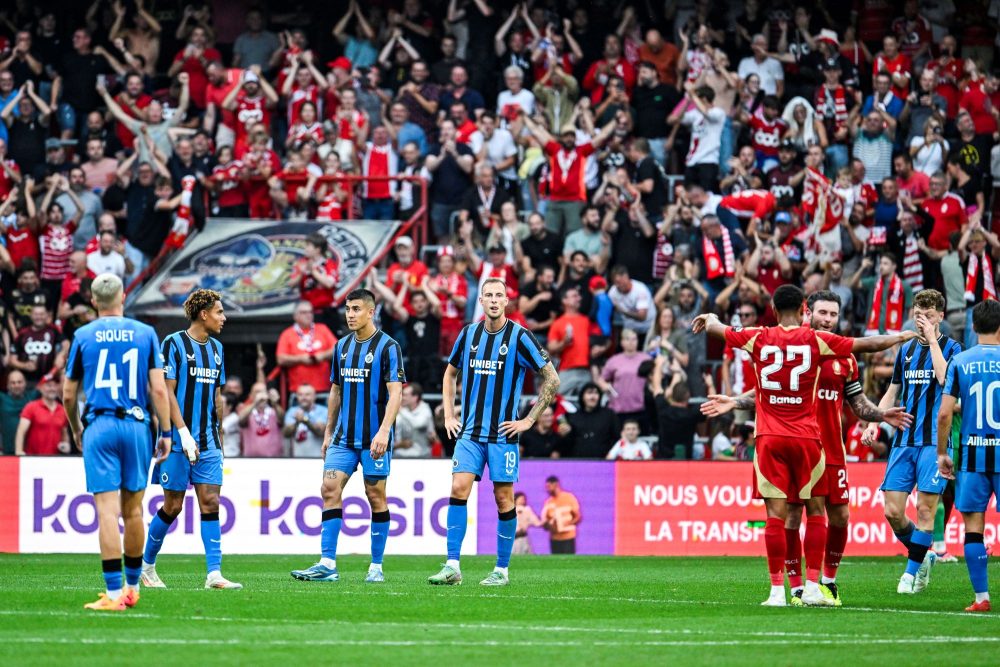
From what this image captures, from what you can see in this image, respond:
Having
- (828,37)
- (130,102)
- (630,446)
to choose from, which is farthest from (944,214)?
(130,102)

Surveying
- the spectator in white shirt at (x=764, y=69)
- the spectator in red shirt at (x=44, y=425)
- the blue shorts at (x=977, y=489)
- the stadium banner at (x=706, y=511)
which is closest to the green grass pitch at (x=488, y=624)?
the blue shorts at (x=977, y=489)

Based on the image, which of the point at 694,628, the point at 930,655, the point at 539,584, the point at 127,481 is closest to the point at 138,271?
the point at 539,584

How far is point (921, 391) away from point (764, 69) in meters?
13.9

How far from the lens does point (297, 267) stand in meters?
25.2

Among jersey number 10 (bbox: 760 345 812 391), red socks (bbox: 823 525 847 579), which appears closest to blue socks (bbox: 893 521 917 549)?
red socks (bbox: 823 525 847 579)

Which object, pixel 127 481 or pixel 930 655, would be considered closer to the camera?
pixel 930 655

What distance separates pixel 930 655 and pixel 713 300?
14967mm

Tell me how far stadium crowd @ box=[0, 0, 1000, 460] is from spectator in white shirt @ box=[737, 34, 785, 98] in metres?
0.07

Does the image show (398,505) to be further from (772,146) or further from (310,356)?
(772,146)

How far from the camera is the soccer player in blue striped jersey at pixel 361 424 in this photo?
578 inches

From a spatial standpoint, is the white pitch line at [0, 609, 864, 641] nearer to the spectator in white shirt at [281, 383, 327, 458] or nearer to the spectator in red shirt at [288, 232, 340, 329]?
the spectator in white shirt at [281, 383, 327, 458]

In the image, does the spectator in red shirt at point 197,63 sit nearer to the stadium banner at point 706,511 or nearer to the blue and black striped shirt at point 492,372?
the stadium banner at point 706,511

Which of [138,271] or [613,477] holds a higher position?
[138,271]

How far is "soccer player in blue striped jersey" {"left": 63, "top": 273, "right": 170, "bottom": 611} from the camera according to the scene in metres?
11.2
